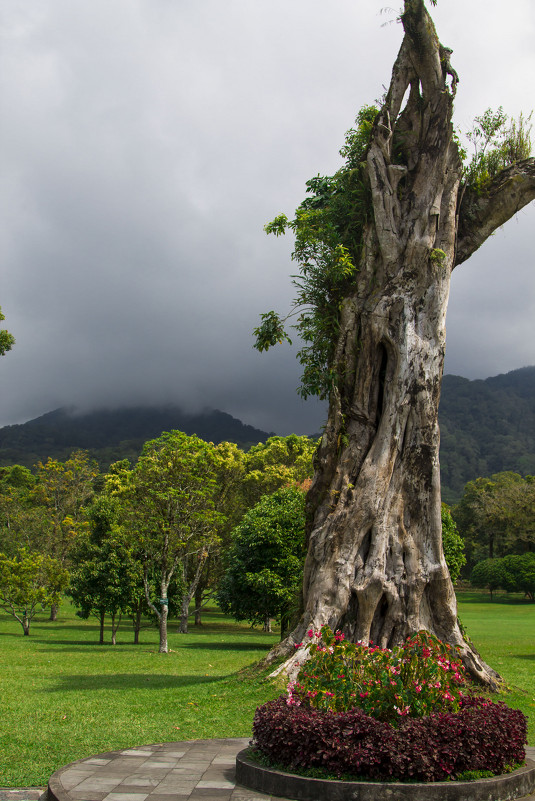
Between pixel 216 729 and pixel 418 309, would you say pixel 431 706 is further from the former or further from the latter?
pixel 418 309

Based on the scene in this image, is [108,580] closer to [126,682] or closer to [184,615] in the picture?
[184,615]

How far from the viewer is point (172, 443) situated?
26.0 metres

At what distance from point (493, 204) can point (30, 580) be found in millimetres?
25189

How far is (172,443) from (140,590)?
23.2 ft

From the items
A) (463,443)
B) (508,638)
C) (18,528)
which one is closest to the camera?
(508,638)

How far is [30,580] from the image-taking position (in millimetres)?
29562

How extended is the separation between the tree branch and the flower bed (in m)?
12.2

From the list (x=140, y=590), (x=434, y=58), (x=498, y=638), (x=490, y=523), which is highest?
(x=434, y=58)

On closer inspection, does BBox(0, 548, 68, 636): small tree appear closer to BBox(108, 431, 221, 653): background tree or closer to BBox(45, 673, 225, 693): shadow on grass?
BBox(108, 431, 221, 653): background tree

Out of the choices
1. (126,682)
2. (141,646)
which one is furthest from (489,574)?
(126,682)

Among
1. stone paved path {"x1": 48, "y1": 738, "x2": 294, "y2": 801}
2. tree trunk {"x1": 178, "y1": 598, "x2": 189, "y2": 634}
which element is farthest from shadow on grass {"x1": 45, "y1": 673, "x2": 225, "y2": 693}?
tree trunk {"x1": 178, "y1": 598, "x2": 189, "y2": 634}

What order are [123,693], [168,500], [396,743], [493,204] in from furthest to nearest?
[168,500], [493,204], [123,693], [396,743]

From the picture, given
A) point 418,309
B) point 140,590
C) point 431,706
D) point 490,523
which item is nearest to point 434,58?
point 418,309

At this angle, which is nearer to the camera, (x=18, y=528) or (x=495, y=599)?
(x=18, y=528)
